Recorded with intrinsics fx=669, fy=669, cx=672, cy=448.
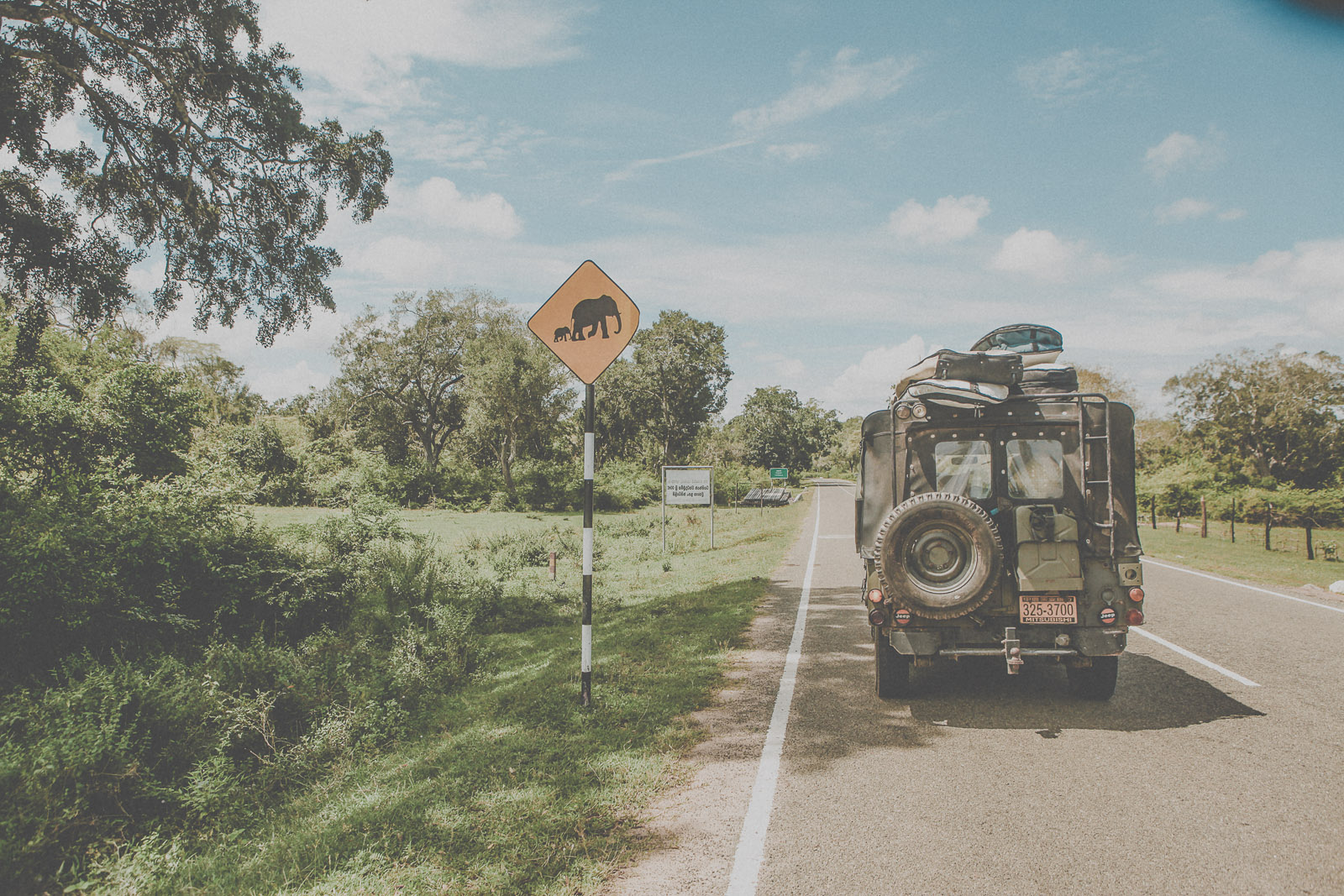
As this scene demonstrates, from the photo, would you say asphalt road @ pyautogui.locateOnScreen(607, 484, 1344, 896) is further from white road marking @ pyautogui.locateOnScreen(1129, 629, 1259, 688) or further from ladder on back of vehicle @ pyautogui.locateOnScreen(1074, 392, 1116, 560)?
ladder on back of vehicle @ pyautogui.locateOnScreen(1074, 392, 1116, 560)

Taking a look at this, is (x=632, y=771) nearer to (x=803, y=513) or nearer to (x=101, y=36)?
(x=101, y=36)

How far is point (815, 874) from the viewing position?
3.16 m

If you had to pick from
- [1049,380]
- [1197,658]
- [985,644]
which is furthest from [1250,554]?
[985,644]

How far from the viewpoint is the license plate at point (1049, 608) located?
518 centimetres

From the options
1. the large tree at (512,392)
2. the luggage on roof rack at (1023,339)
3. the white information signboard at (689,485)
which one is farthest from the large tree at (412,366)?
the luggage on roof rack at (1023,339)

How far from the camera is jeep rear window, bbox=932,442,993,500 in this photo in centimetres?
566

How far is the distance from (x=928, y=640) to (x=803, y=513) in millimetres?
34339

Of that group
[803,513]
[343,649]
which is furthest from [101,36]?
[803,513]

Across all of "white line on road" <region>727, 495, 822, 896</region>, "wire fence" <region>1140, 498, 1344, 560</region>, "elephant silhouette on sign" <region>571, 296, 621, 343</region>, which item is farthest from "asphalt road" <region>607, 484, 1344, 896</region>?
"wire fence" <region>1140, 498, 1344, 560</region>

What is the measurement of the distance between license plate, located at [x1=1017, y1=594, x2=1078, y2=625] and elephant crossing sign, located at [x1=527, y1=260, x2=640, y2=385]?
3846 millimetres

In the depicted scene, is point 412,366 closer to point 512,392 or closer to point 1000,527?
point 512,392

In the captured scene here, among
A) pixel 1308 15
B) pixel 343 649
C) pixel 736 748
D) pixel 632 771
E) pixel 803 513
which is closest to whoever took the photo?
pixel 1308 15

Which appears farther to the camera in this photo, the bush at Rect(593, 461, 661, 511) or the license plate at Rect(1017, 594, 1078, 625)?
the bush at Rect(593, 461, 661, 511)

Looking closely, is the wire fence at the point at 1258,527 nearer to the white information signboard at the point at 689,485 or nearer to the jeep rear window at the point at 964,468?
the white information signboard at the point at 689,485
